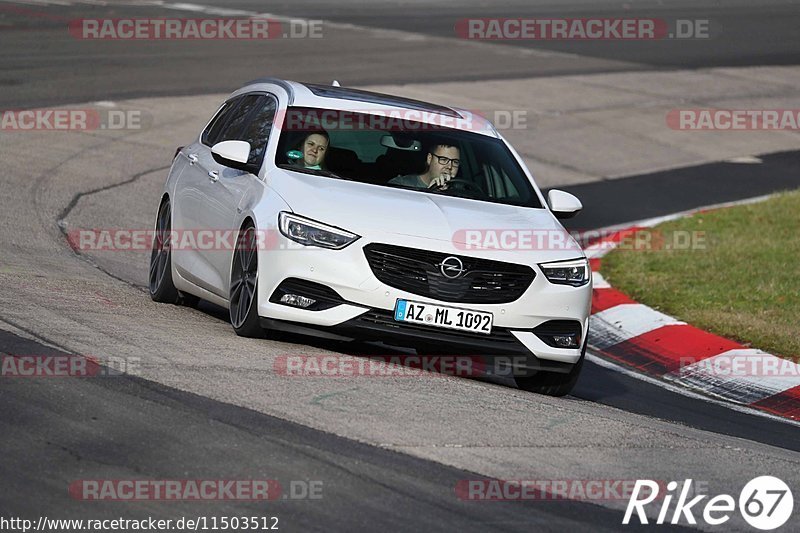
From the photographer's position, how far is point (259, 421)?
681 centimetres

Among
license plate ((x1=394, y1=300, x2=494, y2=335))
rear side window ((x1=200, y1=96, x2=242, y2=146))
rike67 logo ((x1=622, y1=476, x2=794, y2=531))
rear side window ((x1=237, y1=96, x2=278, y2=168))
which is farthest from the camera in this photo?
rear side window ((x1=200, y1=96, x2=242, y2=146))

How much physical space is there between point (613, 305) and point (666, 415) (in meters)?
3.62

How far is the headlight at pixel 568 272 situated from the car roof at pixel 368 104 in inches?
65.0

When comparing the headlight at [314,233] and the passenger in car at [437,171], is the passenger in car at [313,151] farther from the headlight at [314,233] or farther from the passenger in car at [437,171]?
the headlight at [314,233]

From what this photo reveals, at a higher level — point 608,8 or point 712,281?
point 608,8

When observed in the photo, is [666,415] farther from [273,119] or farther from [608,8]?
[608,8]

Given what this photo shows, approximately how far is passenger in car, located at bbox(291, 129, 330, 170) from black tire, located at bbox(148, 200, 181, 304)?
5.06ft

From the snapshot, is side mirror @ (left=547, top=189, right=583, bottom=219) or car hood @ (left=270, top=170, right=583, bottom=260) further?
side mirror @ (left=547, top=189, right=583, bottom=219)

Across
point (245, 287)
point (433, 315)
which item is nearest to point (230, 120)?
point (245, 287)

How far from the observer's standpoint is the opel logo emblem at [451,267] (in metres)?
8.55

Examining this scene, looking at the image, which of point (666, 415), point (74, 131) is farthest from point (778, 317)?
point (74, 131)

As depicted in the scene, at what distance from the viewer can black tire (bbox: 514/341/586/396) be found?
9281 millimetres

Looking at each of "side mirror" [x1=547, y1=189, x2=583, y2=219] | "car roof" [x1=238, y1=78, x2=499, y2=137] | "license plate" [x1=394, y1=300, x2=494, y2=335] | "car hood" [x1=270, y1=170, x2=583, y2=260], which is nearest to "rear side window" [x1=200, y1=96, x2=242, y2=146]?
"car roof" [x1=238, y1=78, x2=499, y2=137]

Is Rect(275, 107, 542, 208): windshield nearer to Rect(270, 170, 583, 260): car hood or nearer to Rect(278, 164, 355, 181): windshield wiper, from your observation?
Rect(278, 164, 355, 181): windshield wiper
